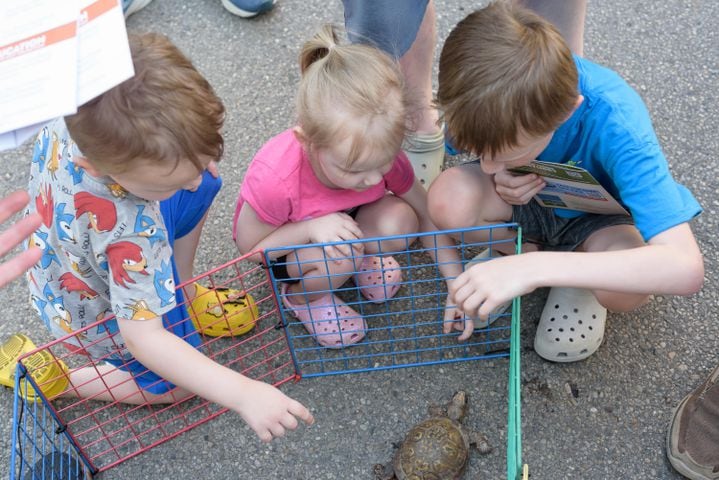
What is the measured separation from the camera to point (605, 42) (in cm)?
241

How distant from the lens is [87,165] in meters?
1.23

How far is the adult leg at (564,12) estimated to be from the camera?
189 cm

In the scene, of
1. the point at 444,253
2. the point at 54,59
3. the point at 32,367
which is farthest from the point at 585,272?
the point at 32,367

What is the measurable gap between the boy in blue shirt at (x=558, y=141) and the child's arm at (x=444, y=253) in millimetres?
244

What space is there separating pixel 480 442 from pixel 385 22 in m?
0.96

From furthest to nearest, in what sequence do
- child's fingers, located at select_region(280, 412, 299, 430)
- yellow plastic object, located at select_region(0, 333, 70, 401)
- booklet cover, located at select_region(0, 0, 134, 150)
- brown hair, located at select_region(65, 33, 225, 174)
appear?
1. yellow plastic object, located at select_region(0, 333, 70, 401)
2. child's fingers, located at select_region(280, 412, 299, 430)
3. brown hair, located at select_region(65, 33, 225, 174)
4. booklet cover, located at select_region(0, 0, 134, 150)

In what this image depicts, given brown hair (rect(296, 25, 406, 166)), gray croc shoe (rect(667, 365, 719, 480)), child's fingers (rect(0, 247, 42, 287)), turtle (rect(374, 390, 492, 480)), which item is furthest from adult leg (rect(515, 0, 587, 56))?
child's fingers (rect(0, 247, 42, 287))

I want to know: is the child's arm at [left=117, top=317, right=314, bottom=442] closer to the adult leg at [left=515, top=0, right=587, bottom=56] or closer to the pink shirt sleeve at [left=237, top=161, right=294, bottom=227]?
the pink shirt sleeve at [left=237, top=161, right=294, bottom=227]

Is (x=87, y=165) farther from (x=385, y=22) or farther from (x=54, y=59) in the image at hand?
(x=385, y=22)

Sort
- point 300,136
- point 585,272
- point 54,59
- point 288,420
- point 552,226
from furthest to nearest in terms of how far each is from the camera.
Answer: point 552,226
point 300,136
point 585,272
point 288,420
point 54,59

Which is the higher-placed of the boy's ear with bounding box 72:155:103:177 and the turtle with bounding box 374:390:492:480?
the boy's ear with bounding box 72:155:103:177

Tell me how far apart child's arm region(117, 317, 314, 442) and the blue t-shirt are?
762mm

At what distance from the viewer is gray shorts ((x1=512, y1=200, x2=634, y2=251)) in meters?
1.68

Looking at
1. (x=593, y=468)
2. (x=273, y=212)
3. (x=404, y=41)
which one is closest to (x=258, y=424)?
(x=273, y=212)
